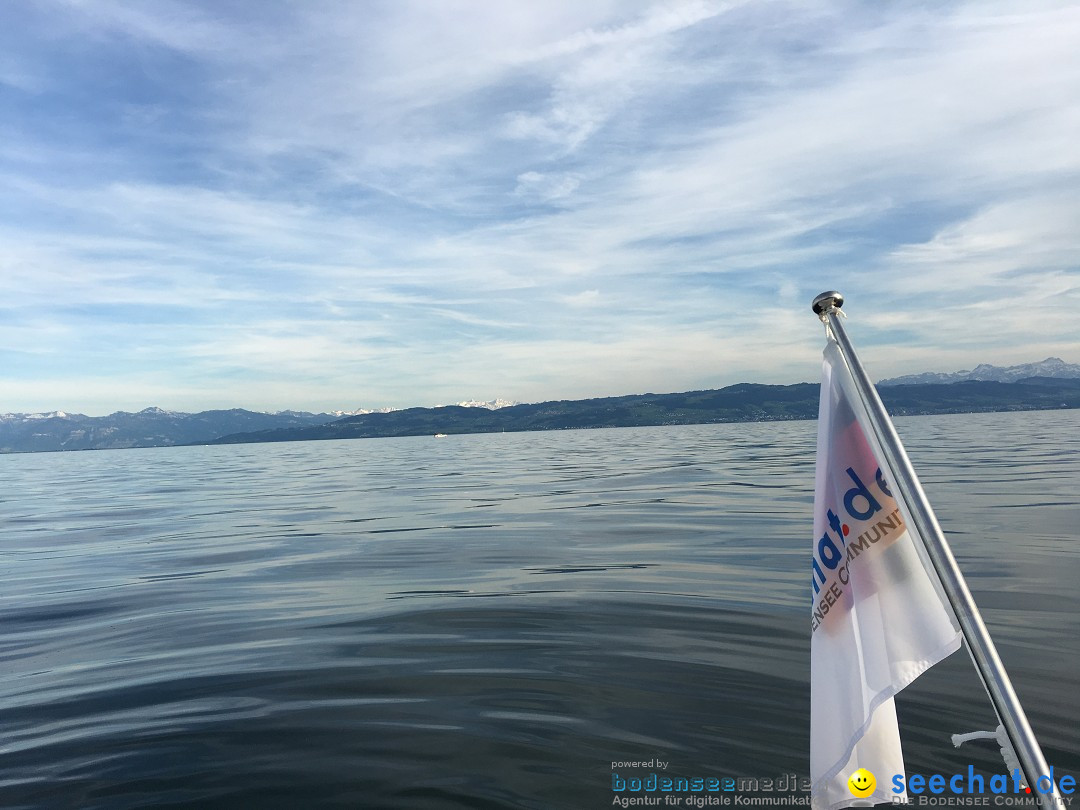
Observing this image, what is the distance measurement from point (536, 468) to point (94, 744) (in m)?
47.5

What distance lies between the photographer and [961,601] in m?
3.24

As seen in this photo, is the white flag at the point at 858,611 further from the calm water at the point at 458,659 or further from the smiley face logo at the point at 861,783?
the calm water at the point at 458,659

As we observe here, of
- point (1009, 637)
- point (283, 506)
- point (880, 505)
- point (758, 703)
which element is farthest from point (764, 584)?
point (283, 506)

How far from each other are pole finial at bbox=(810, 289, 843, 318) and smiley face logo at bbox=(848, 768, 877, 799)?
102 inches

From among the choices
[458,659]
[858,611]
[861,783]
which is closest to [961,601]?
[858,611]

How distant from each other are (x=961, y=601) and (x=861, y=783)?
1.42 metres

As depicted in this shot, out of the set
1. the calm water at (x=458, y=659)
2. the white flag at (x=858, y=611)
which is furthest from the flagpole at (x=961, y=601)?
the calm water at (x=458, y=659)

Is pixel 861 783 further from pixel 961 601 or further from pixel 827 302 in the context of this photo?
pixel 827 302

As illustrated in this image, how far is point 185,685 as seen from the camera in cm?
928

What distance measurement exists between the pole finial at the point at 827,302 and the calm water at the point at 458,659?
437 cm

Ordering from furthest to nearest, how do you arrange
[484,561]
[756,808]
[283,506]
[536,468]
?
[536,468] → [283,506] → [484,561] → [756,808]

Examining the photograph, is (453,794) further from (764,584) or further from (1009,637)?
(764,584)

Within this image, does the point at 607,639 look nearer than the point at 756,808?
No

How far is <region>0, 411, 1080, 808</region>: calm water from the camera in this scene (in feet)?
21.5
